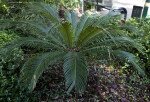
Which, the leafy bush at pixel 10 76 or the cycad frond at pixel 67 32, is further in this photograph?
the cycad frond at pixel 67 32

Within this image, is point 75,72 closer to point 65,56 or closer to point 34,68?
point 65,56

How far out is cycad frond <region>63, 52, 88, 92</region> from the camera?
6.14 ft

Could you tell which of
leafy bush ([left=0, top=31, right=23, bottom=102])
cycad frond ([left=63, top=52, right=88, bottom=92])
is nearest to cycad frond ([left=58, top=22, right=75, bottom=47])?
cycad frond ([left=63, top=52, right=88, bottom=92])

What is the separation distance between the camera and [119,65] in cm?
331

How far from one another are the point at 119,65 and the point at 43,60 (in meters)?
1.97

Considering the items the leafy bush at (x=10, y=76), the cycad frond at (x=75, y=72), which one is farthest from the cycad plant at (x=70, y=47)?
the leafy bush at (x=10, y=76)

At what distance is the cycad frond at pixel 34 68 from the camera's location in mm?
1832

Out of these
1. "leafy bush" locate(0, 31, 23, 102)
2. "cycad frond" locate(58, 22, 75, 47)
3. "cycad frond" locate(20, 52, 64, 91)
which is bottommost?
"leafy bush" locate(0, 31, 23, 102)

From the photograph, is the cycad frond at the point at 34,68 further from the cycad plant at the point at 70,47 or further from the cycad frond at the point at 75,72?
the cycad frond at the point at 75,72

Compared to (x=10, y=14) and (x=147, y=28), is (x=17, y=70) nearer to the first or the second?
(x=10, y=14)

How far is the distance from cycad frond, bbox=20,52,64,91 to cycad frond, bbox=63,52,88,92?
28 cm

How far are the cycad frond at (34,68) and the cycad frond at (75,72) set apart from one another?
10.9 inches

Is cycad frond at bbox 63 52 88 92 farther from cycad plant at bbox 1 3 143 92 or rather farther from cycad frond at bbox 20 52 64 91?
cycad frond at bbox 20 52 64 91

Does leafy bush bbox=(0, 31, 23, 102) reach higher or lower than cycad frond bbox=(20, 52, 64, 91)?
lower
